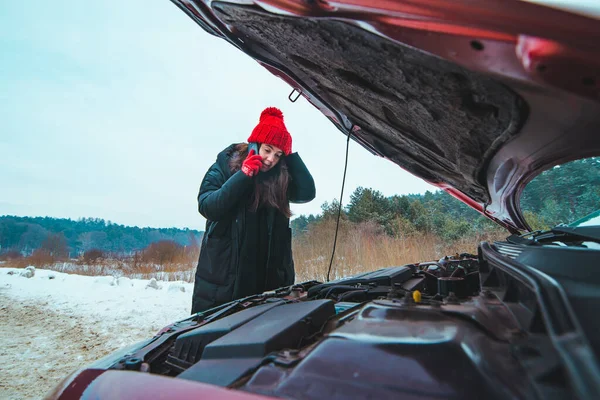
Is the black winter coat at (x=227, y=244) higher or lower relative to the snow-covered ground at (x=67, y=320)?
higher

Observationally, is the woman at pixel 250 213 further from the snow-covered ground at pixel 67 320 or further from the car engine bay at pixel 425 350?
the snow-covered ground at pixel 67 320

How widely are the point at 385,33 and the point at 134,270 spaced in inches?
459

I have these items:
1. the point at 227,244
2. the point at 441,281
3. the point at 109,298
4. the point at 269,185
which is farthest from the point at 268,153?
the point at 109,298

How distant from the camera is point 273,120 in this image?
2.37 metres

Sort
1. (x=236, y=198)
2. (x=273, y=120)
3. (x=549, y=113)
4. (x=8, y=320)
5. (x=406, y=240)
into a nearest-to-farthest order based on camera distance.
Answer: (x=549, y=113)
(x=236, y=198)
(x=273, y=120)
(x=8, y=320)
(x=406, y=240)

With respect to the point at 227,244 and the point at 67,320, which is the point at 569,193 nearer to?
the point at 227,244

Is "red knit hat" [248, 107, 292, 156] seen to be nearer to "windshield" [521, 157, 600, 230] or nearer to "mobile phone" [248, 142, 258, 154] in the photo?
"mobile phone" [248, 142, 258, 154]

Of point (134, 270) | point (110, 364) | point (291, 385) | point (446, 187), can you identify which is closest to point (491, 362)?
point (291, 385)

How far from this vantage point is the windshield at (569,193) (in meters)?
1.54

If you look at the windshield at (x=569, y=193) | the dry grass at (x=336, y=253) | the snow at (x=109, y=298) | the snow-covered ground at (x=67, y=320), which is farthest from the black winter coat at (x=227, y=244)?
the dry grass at (x=336, y=253)

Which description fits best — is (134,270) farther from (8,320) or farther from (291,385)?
(291,385)

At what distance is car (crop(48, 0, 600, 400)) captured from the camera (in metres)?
0.58

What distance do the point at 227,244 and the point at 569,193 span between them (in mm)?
2236

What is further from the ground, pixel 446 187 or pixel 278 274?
pixel 446 187
